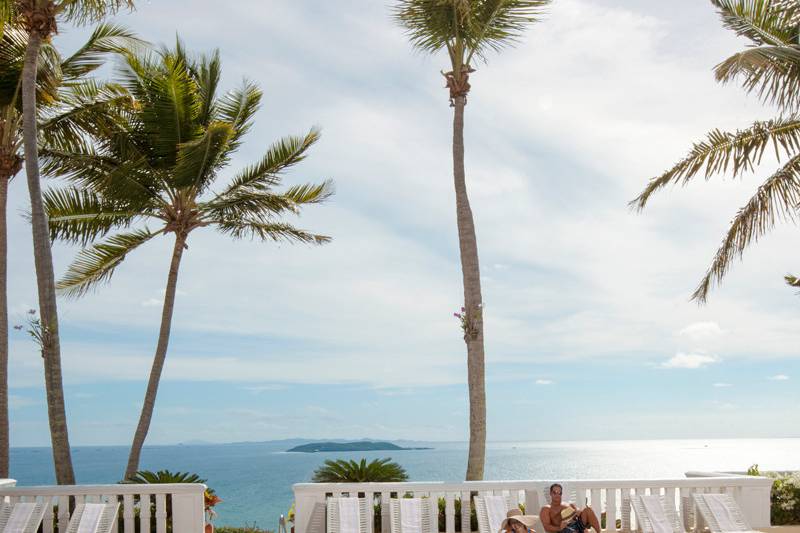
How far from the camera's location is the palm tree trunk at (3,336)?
51.2 feet

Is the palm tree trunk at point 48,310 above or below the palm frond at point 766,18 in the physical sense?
below

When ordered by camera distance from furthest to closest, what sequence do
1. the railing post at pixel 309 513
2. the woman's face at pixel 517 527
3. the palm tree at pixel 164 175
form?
the palm tree at pixel 164 175, the railing post at pixel 309 513, the woman's face at pixel 517 527

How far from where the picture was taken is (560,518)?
10.6 metres

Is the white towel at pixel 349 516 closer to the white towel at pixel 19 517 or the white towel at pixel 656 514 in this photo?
the white towel at pixel 656 514

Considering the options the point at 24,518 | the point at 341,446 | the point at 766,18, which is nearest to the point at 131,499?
the point at 24,518

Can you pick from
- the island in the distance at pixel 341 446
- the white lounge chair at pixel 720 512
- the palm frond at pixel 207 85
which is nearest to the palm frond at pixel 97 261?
the palm frond at pixel 207 85

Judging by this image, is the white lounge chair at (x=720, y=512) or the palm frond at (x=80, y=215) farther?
the palm frond at (x=80, y=215)

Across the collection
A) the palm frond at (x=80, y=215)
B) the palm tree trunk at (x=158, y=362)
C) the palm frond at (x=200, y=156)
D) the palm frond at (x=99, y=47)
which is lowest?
the palm tree trunk at (x=158, y=362)

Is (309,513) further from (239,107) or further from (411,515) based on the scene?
(239,107)

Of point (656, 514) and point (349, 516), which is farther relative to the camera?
point (656, 514)

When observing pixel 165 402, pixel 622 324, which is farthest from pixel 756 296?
pixel 165 402

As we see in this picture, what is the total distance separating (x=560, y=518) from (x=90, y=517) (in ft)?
18.9

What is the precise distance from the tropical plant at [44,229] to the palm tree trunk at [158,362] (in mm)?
2185

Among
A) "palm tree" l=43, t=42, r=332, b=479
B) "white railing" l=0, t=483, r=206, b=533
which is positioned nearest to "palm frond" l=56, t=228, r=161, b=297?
"palm tree" l=43, t=42, r=332, b=479
